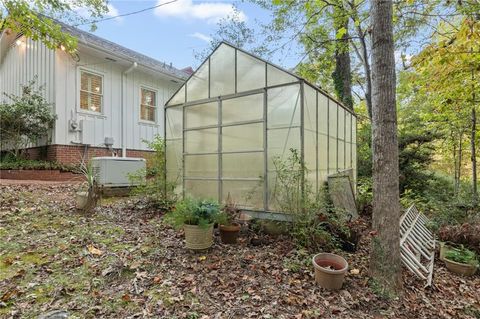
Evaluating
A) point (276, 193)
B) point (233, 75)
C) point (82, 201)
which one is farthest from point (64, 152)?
point (276, 193)

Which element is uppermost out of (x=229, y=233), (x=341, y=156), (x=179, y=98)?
(x=179, y=98)

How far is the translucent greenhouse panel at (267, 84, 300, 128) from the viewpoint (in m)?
4.77

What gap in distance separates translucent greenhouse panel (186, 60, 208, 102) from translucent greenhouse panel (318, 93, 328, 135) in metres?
2.42

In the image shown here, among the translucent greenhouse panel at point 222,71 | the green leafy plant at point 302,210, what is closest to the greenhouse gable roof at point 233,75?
the translucent greenhouse panel at point 222,71

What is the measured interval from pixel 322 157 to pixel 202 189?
2.64m

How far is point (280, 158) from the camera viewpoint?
4824 millimetres

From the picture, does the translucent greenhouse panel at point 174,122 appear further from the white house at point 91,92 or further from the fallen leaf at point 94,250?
the fallen leaf at point 94,250

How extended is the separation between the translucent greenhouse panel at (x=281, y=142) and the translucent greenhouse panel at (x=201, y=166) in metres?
1.28

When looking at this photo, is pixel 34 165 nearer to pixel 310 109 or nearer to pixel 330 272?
pixel 310 109

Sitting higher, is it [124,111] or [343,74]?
[343,74]

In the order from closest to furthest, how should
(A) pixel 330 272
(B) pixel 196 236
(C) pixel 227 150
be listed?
(A) pixel 330 272
(B) pixel 196 236
(C) pixel 227 150

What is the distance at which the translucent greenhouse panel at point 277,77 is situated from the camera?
192 inches

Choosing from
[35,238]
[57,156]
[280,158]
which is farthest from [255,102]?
[57,156]

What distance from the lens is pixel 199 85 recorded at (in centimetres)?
603
